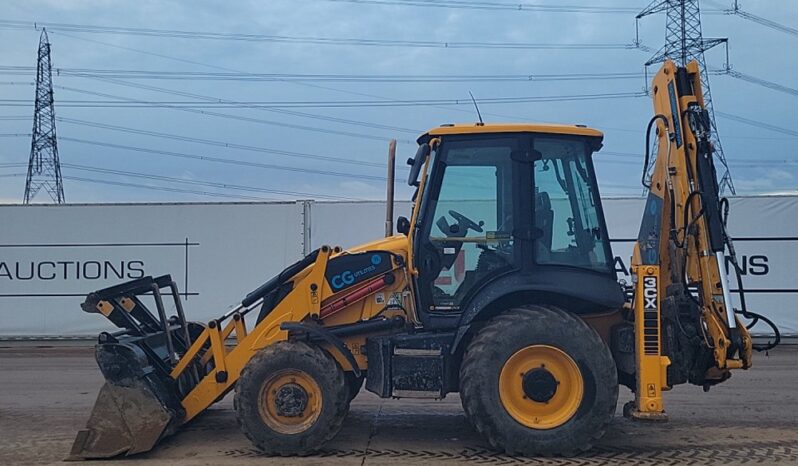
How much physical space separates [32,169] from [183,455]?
24272 millimetres

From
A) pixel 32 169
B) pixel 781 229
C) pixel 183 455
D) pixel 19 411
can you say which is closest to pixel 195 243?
pixel 19 411

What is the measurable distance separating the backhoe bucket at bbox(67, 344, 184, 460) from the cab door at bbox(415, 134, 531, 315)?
7.31 ft

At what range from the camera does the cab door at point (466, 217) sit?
6.33m

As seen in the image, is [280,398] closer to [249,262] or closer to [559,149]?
[559,149]

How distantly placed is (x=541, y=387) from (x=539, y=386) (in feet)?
0.05

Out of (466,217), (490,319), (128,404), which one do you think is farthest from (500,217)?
(128,404)

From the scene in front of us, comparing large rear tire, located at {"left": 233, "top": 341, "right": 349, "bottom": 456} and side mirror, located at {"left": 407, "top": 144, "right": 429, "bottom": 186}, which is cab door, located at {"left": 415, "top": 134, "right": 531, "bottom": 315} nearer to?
side mirror, located at {"left": 407, "top": 144, "right": 429, "bottom": 186}

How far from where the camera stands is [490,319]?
20.5 feet

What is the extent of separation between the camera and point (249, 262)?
1482 cm

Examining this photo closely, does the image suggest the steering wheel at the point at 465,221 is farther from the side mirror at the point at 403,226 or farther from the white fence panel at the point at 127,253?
the white fence panel at the point at 127,253

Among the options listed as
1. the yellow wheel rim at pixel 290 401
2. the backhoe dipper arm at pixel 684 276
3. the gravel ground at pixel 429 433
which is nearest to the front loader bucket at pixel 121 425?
the gravel ground at pixel 429 433

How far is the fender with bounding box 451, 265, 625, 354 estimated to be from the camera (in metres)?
6.18

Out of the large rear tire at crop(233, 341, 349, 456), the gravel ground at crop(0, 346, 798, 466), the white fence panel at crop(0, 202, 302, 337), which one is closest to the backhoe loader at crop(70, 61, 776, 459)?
the large rear tire at crop(233, 341, 349, 456)

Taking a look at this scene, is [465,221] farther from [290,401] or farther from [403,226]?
[290,401]
